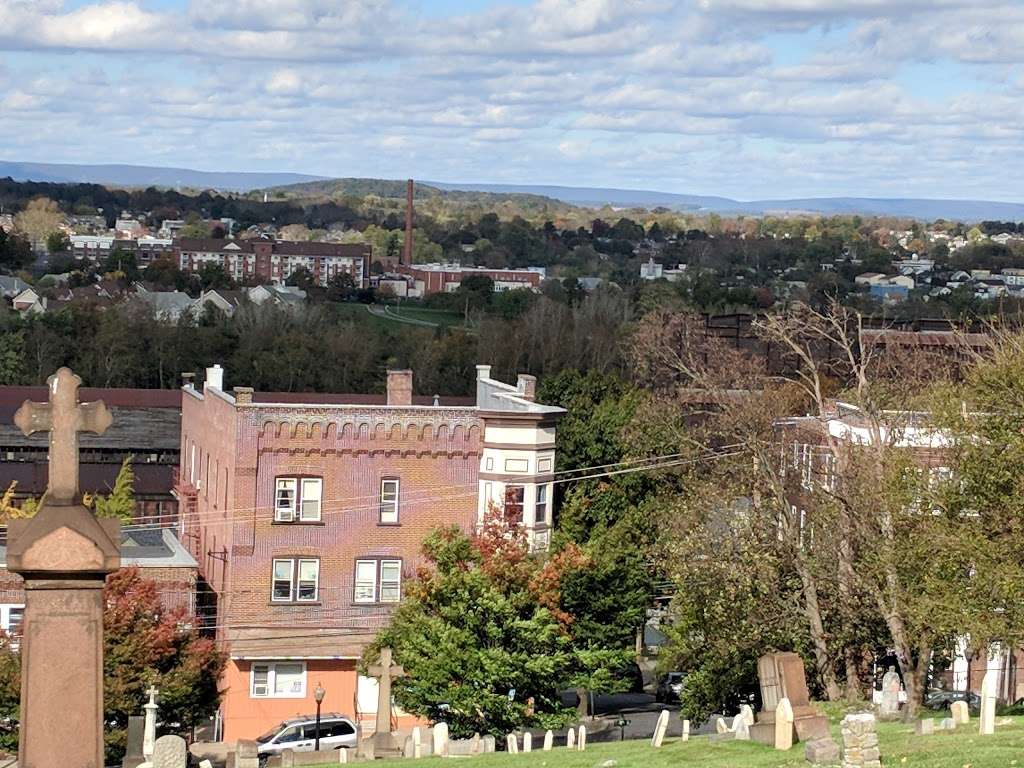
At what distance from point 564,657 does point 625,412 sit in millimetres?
19691

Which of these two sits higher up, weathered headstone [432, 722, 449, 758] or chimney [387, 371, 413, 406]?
chimney [387, 371, 413, 406]

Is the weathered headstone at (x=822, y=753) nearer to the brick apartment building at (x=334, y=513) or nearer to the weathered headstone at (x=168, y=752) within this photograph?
the weathered headstone at (x=168, y=752)

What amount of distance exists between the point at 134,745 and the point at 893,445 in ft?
49.8

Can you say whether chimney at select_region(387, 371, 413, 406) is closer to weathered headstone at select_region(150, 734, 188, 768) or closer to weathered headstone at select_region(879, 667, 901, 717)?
weathered headstone at select_region(879, 667, 901, 717)

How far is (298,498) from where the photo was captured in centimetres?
5006

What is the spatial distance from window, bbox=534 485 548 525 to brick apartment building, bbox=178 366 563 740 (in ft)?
0.75

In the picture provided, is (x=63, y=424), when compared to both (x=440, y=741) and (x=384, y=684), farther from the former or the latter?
(x=384, y=684)

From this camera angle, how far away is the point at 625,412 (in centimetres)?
5931

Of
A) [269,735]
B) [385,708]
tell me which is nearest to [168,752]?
[385,708]

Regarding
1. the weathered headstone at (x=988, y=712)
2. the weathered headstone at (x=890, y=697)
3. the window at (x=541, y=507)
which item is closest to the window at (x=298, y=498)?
the window at (x=541, y=507)

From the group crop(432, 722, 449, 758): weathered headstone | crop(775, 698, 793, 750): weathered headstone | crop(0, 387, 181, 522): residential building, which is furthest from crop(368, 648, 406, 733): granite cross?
crop(0, 387, 181, 522): residential building

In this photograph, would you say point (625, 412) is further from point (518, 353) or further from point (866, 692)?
point (518, 353)

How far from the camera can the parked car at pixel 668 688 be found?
5562 cm

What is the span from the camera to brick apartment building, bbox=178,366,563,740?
1941 inches
